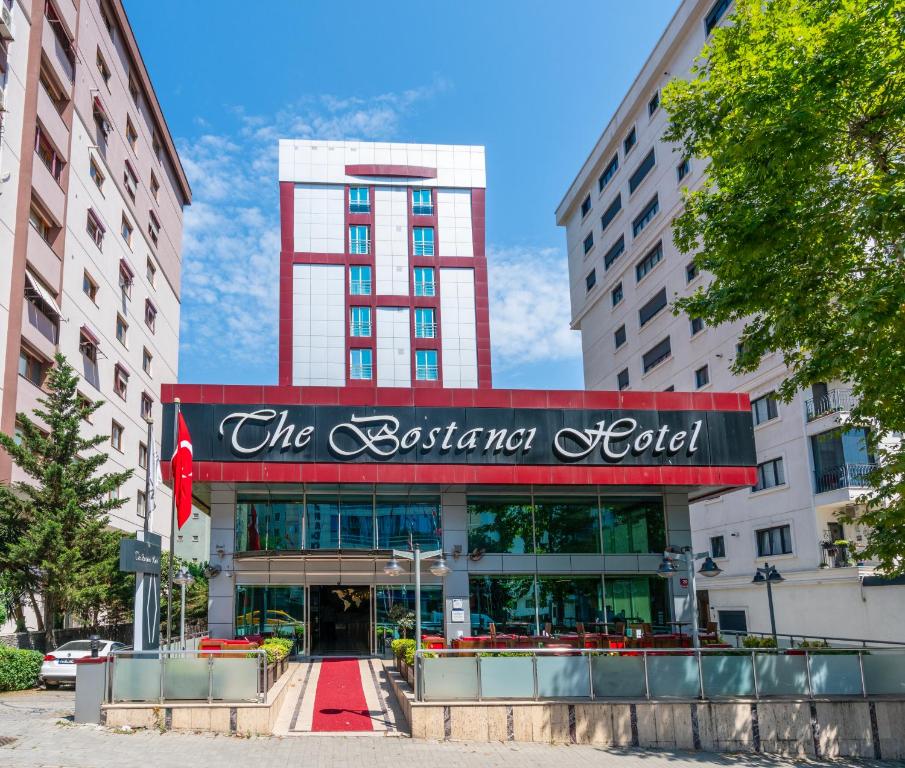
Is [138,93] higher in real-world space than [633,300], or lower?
higher

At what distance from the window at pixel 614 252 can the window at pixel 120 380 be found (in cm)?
2927

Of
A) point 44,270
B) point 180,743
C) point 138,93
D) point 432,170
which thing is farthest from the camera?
point 432,170

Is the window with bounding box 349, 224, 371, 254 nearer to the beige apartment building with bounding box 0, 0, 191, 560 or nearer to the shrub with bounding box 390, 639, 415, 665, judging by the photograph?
the beige apartment building with bounding box 0, 0, 191, 560

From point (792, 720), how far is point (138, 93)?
1683 inches

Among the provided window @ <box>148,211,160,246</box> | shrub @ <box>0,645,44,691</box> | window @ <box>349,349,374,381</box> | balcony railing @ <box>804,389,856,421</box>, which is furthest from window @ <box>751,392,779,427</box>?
window @ <box>148,211,160,246</box>

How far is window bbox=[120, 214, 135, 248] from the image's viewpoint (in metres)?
41.3

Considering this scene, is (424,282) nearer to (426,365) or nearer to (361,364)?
(426,365)

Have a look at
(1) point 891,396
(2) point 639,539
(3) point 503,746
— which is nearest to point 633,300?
(2) point 639,539

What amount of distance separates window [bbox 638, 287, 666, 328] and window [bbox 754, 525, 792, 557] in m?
14.4

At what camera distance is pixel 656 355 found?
46.8 meters

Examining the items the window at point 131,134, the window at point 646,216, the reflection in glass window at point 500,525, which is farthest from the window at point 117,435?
the window at point 646,216

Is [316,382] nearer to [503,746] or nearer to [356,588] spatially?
[356,588]

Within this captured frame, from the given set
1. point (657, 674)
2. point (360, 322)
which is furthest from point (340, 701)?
point (360, 322)

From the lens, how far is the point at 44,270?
3070cm
